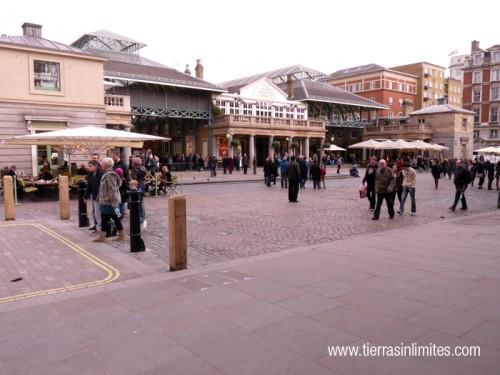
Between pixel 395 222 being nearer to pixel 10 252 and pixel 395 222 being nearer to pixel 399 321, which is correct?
pixel 399 321

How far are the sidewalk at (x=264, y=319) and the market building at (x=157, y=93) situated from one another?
2765cm

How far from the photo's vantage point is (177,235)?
626 cm

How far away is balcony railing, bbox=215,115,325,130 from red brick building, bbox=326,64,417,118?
20424mm

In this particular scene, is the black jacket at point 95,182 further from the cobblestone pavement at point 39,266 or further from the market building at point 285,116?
the market building at point 285,116

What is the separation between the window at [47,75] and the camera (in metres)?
21.1

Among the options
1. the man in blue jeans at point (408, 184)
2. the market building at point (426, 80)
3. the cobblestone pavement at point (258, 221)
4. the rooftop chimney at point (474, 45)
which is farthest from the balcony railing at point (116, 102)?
the rooftop chimney at point (474, 45)

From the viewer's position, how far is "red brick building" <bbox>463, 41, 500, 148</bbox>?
213 feet

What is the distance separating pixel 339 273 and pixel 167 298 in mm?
2397

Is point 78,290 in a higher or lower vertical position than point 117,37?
lower

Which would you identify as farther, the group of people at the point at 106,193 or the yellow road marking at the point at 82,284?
the group of people at the point at 106,193

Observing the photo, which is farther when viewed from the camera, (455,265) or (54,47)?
(54,47)

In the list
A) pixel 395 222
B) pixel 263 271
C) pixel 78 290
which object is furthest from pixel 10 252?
pixel 395 222

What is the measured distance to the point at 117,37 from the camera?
4316 cm

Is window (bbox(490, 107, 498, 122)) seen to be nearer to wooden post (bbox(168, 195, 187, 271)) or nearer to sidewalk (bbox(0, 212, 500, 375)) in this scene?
sidewalk (bbox(0, 212, 500, 375))
